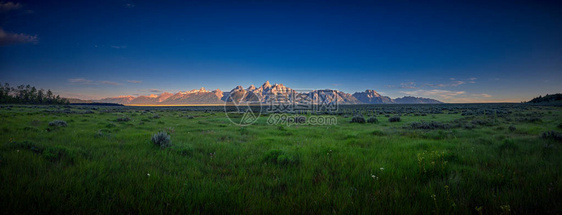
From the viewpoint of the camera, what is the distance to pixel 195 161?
5.54 meters

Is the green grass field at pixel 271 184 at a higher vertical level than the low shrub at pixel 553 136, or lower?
lower

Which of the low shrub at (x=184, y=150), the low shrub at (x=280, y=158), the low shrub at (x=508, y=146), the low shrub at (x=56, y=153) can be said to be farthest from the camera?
the low shrub at (x=508, y=146)

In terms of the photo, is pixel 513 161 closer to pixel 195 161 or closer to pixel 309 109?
pixel 195 161

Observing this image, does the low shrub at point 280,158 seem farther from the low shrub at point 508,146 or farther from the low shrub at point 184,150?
the low shrub at point 508,146

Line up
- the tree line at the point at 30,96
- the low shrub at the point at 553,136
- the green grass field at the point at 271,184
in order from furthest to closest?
1. the tree line at the point at 30,96
2. the low shrub at the point at 553,136
3. the green grass field at the point at 271,184

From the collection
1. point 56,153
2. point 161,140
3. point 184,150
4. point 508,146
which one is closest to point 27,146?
point 56,153

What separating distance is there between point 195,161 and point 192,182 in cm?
170

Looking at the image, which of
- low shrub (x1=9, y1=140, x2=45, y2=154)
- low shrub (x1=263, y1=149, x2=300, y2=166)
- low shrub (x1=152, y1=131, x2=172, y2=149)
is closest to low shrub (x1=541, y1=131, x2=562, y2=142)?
low shrub (x1=263, y1=149, x2=300, y2=166)

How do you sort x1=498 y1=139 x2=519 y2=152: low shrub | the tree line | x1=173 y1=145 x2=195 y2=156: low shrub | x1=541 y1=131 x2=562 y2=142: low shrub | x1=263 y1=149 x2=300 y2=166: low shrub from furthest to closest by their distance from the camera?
the tree line < x1=541 y1=131 x2=562 y2=142: low shrub < x1=498 y1=139 x2=519 y2=152: low shrub < x1=173 y1=145 x2=195 y2=156: low shrub < x1=263 y1=149 x2=300 y2=166: low shrub

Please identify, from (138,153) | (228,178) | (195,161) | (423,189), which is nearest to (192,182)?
(228,178)

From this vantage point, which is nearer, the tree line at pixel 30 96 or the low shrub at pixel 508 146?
the low shrub at pixel 508 146

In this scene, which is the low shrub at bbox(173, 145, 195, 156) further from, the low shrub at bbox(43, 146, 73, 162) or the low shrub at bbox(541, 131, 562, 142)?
the low shrub at bbox(541, 131, 562, 142)

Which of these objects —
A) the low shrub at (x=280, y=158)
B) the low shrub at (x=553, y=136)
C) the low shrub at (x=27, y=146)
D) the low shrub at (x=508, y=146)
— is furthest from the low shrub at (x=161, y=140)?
the low shrub at (x=553, y=136)

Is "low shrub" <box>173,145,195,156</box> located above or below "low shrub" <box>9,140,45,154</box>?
below
